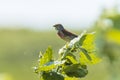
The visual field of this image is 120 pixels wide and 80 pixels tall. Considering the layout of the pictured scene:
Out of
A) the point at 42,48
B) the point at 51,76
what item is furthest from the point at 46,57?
the point at 42,48

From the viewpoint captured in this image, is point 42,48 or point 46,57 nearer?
point 46,57

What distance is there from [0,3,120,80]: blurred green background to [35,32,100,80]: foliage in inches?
1.9

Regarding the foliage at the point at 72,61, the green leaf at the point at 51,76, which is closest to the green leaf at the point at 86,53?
the foliage at the point at 72,61

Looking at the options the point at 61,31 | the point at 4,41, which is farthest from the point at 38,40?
the point at 61,31

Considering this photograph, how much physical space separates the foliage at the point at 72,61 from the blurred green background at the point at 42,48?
1.9 inches

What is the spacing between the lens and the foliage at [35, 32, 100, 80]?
1.95m

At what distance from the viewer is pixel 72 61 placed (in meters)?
2.00

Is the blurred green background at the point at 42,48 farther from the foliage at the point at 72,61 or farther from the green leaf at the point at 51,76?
the green leaf at the point at 51,76

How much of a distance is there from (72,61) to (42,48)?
14291 mm

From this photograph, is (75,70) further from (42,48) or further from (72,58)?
(42,48)

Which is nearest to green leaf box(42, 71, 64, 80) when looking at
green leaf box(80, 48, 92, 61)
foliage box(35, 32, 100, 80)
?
foliage box(35, 32, 100, 80)

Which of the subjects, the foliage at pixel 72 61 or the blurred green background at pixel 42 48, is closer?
the blurred green background at pixel 42 48

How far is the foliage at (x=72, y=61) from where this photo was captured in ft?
6.39

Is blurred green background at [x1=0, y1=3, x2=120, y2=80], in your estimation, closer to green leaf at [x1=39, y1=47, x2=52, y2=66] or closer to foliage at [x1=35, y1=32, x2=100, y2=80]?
foliage at [x1=35, y1=32, x2=100, y2=80]
